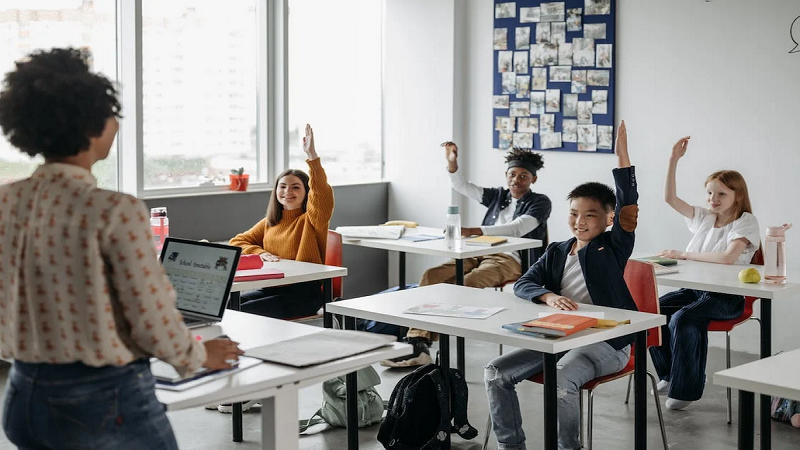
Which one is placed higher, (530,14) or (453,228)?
(530,14)

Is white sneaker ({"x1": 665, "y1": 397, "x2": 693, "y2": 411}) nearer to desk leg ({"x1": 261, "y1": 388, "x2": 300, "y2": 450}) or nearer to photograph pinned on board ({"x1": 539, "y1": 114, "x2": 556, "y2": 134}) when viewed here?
photograph pinned on board ({"x1": 539, "y1": 114, "x2": 556, "y2": 134})

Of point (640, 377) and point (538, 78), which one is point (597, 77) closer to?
point (538, 78)

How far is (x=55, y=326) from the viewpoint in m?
1.64

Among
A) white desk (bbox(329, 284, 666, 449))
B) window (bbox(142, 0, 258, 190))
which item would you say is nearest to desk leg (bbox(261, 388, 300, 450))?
white desk (bbox(329, 284, 666, 449))

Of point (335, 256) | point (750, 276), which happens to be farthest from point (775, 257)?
point (335, 256)

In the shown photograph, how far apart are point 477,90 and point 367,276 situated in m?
1.59

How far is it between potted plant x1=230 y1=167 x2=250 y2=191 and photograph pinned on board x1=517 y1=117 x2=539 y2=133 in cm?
188

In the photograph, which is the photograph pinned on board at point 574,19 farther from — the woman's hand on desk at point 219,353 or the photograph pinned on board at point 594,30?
the woman's hand on desk at point 219,353

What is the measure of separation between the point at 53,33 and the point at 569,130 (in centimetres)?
320

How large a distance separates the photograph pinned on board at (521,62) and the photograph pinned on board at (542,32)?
0.47 feet

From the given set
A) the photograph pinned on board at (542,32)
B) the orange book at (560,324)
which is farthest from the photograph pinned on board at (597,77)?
the orange book at (560,324)

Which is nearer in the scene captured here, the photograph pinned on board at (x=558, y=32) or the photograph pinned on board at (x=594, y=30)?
the photograph pinned on board at (x=594, y=30)

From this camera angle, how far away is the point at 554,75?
20.3 feet

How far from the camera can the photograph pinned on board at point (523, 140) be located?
638 centimetres
